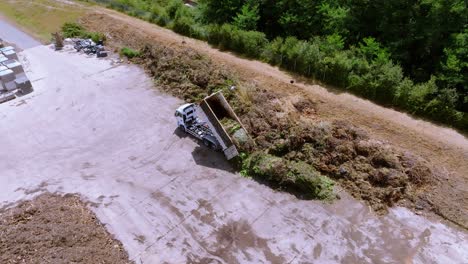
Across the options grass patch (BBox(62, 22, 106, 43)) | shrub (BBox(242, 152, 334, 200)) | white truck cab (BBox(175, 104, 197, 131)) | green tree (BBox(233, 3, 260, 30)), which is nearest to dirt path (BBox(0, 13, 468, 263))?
shrub (BBox(242, 152, 334, 200))

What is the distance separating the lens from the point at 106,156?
21531mm

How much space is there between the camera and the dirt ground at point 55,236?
51.0 ft

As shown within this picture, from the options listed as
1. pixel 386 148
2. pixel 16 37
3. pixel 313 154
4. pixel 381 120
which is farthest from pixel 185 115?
pixel 16 37

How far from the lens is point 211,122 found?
20.1m

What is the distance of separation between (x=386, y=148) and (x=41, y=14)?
131 ft

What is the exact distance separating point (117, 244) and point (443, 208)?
620 inches

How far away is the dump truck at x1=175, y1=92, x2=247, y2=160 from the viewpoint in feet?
65.7

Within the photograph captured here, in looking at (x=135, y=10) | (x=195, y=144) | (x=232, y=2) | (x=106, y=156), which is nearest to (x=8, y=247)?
(x=106, y=156)

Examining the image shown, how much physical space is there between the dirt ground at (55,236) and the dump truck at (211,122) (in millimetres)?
7576

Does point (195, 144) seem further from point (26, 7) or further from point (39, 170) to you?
point (26, 7)

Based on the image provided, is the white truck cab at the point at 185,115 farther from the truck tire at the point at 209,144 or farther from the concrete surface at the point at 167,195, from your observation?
the truck tire at the point at 209,144

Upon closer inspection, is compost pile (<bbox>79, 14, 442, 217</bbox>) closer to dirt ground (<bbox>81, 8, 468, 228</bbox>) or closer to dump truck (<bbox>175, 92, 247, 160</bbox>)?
dirt ground (<bbox>81, 8, 468, 228</bbox>)

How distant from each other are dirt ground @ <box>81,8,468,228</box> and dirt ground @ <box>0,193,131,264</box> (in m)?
10.7

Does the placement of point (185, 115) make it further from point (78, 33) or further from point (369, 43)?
point (78, 33)
